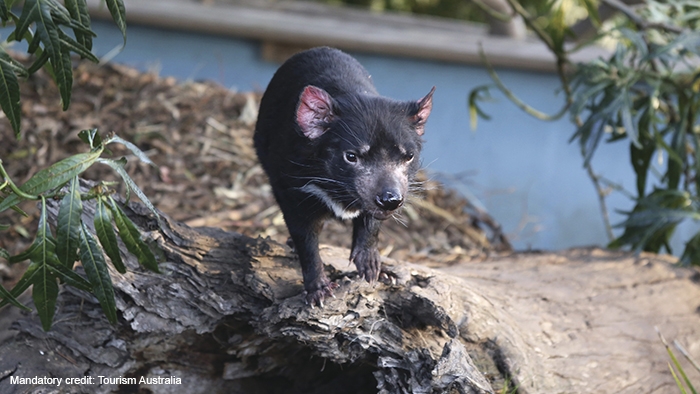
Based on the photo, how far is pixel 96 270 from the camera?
2.10m

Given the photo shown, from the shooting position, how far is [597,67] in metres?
3.90

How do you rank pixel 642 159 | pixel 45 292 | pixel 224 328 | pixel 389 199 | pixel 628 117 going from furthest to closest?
pixel 642 159 → pixel 628 117 → pixel 224 328 → pixel 389 199 → pixel 45 292

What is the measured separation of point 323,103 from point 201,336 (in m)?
1.05

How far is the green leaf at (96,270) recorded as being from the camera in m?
2.08

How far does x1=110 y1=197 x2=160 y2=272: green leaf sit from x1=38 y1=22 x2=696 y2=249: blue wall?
3.78 metres

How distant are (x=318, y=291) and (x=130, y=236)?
682 mm

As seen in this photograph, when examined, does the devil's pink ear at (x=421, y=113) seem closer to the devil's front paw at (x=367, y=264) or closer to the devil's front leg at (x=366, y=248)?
the devil's front leg at (x=366, y=248)

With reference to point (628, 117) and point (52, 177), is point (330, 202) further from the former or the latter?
point (628, 117)

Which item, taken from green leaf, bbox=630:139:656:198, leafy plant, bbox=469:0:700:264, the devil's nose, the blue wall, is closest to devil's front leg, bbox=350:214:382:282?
the devil's nose

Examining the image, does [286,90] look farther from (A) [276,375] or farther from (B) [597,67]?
(B) [597,67]

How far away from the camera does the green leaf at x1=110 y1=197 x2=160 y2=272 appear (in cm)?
214

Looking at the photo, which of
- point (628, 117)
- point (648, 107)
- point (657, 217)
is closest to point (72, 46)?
point (628, 117)

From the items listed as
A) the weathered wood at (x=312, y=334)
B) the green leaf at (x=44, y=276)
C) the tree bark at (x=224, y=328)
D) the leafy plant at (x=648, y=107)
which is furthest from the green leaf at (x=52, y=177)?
the leafy plant at (x=648, y=107)

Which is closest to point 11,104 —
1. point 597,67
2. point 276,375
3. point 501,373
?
point 276,375
